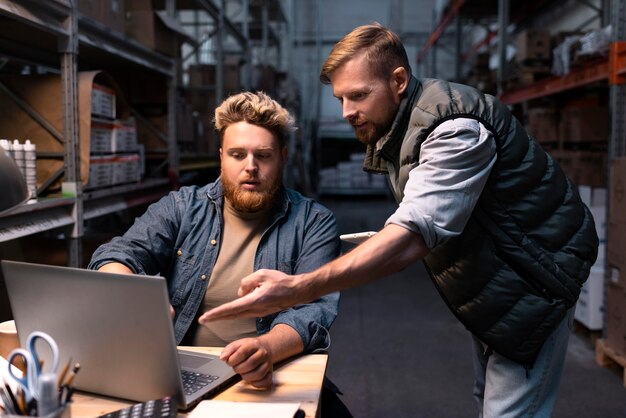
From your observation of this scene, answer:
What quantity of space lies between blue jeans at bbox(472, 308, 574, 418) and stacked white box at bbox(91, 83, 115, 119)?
2263 millimetres

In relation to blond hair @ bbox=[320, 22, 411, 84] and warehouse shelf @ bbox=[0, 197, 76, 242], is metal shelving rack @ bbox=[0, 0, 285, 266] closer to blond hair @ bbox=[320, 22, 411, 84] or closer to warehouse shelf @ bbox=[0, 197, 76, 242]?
warehouse shelf @ bbox=[0, 197, 76, 242]

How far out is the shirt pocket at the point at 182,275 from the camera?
173 cm

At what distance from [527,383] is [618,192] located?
2.09m

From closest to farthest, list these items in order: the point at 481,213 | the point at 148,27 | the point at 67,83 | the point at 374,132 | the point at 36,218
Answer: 1. the point at 481,213
2. the point at 374,132
3. the point at 36,218
4. the point at 67,83
5. the point at 148,27

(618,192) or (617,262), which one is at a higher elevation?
(618,192)

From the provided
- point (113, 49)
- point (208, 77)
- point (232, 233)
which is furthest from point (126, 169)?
point (208, 77)

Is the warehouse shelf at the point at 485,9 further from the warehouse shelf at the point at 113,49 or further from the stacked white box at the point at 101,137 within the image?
the stacked white box at the point at 101,137

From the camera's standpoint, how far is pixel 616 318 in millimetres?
3316

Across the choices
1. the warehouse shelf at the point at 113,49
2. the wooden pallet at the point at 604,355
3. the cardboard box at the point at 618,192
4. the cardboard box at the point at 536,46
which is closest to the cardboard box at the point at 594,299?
the wooden pallet at the point at 604,355

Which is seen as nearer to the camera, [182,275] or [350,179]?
[182,275]

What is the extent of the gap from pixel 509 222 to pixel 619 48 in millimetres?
2178

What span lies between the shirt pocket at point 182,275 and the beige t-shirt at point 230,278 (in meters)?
0.06

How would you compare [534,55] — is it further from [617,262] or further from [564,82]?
[617,262]

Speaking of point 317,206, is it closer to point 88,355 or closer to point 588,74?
point 88,355
